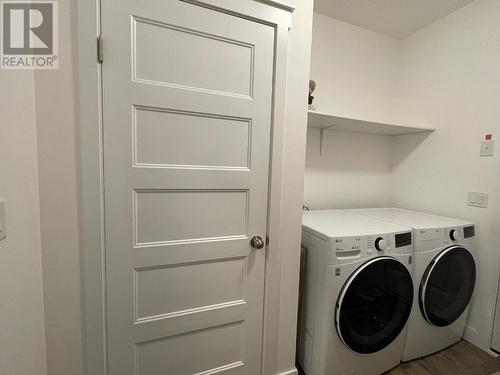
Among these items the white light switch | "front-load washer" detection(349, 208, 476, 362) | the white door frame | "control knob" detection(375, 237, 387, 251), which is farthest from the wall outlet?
the white door frame

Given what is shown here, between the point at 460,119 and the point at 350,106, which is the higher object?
the point at 350,106

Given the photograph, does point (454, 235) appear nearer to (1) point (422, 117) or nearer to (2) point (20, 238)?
(1) point (422, 117)

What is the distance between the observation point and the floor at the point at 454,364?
1456 millimetres

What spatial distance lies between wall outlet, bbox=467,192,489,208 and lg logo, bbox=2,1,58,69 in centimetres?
273

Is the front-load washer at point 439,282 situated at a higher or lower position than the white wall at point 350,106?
lower

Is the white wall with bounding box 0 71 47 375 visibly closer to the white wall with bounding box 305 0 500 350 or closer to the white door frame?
the white door frame

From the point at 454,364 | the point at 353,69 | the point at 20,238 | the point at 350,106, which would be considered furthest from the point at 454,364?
the point at 20,238

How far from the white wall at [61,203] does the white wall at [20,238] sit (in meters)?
0.03

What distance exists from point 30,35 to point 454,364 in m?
3.00

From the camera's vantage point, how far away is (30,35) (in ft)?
2.62

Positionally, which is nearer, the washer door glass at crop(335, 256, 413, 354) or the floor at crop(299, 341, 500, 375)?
the washer door glass at crop(335, 256, 413, 354)

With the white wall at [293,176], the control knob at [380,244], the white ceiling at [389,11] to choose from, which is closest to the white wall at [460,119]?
the white ceiling at [389,11]

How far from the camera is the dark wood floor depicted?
146 cm

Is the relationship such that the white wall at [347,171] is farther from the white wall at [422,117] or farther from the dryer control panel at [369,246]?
the dryer control panel at [369,246]
